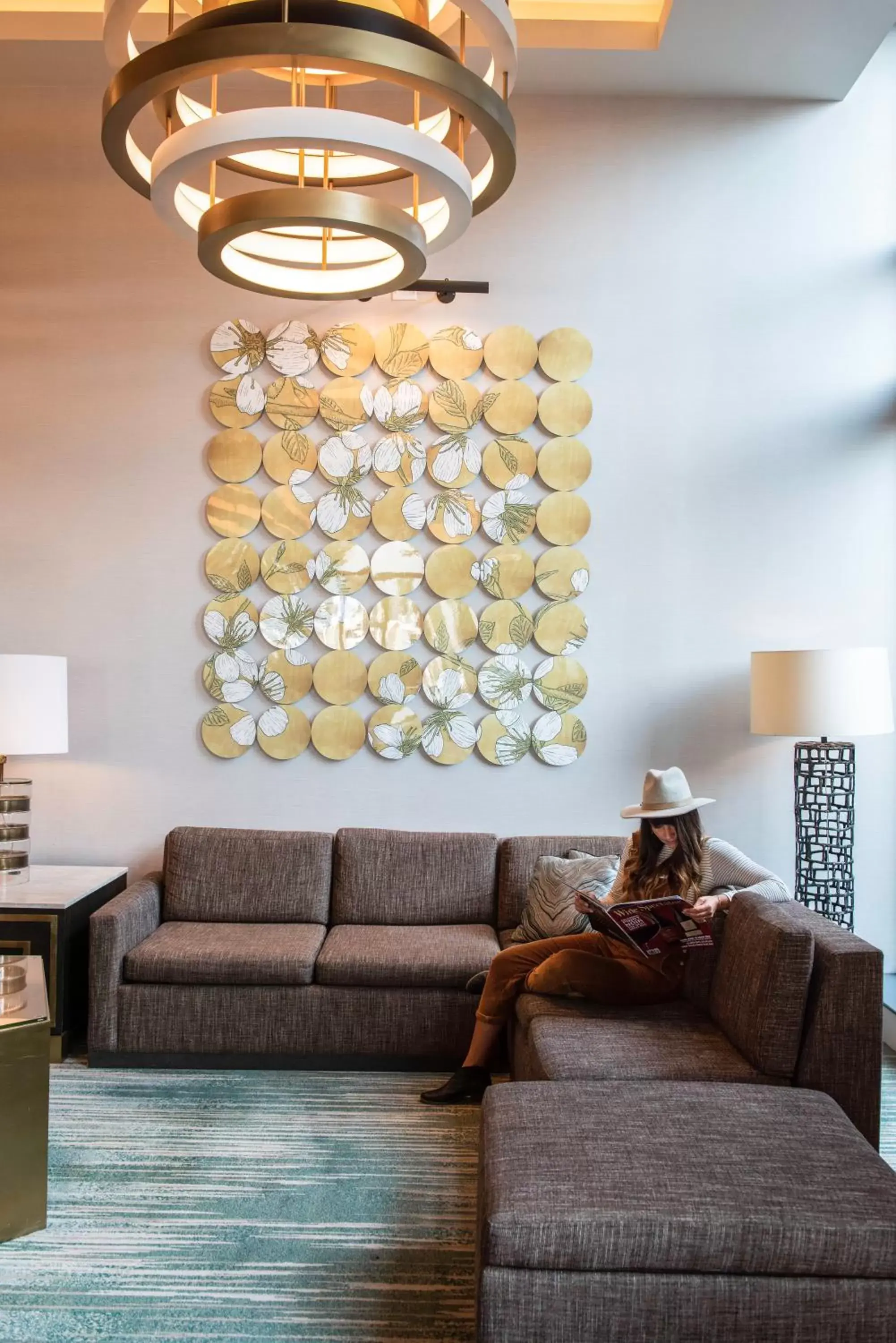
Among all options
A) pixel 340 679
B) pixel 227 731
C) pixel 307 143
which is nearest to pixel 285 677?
pixel 340 679

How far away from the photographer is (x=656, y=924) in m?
3.17

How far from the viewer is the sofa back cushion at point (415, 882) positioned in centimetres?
429

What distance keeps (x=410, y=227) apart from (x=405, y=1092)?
2.69 meters

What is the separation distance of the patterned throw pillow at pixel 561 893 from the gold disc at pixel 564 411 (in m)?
1.83

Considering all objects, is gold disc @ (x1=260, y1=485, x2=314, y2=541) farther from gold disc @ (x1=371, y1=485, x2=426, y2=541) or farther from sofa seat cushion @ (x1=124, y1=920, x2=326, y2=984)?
sofa seat cushion @ (x1=124, y1=920, x2=326, y2=984)

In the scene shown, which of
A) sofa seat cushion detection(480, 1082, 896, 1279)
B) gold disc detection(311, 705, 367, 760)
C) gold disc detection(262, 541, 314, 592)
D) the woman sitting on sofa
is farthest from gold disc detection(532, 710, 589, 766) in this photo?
sofa seat cushion detection(480, 1082, 896, 1279)

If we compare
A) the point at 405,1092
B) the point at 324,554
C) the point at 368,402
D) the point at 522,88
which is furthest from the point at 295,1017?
the point at 522,88

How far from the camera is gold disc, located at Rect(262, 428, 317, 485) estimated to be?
4660 mm

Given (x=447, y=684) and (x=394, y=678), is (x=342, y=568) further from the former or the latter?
(x=447, y=684)

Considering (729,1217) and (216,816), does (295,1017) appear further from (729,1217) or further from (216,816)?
(729,1217)

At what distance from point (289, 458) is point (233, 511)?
0.33 meters

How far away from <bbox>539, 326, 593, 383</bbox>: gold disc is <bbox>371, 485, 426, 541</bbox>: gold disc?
80 cm

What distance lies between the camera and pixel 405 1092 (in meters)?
3.62

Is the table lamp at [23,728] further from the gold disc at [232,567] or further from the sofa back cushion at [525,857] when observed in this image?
the sofa back cushion at [525,857]
